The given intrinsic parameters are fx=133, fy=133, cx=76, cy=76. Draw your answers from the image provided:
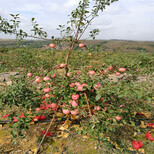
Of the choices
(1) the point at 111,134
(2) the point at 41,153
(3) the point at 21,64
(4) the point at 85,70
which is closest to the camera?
(2) the point at 41,153

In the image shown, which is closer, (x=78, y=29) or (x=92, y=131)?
(x=92, y=131)

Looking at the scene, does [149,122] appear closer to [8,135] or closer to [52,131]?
[52,131]

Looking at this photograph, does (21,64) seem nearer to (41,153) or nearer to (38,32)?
(38,32)

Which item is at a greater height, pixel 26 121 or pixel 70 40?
pixel 70 40

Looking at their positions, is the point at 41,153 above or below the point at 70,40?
below

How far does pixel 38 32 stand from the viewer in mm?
2211

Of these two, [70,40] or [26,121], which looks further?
[70,40]

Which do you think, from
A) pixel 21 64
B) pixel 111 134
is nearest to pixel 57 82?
pixel 111 134

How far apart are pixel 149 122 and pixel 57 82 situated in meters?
1.91

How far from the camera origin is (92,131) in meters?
1.70

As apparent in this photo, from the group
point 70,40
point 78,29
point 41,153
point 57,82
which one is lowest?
point 41,153

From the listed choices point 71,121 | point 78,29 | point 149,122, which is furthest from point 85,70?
point 149,122

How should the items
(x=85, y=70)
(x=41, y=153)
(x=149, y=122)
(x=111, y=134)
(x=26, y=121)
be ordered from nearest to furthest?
(x=26, y=121) → (x=41, y=153) → (x=111, y=134) → (x=85, y=70) → (x=149, y=122)

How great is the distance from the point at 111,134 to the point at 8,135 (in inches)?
64.9
